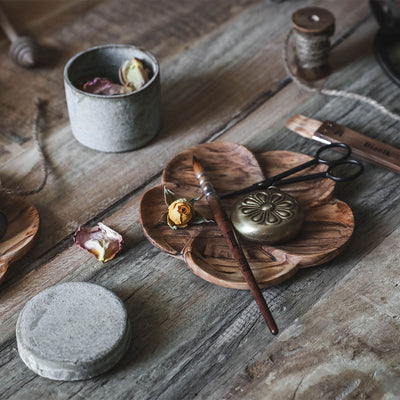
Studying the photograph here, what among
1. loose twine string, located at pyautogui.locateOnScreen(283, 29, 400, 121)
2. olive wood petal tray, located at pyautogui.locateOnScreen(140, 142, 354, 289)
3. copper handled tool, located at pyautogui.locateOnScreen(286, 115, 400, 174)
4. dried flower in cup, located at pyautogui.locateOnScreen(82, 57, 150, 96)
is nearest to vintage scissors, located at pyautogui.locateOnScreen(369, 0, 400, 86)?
loose twine string, located at pyautogui.locateOnScreen(283, 29, 400, 121)

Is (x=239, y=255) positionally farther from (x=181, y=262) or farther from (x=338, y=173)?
(x=338, y=173)

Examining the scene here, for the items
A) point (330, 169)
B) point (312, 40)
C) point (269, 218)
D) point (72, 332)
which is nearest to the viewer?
point (72, 332)

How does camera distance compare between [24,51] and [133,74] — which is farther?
[24,51]

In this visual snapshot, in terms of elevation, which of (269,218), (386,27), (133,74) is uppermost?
(133,74)

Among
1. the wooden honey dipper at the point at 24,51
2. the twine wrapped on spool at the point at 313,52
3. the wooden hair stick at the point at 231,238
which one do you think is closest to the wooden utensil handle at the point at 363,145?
the twine wrapped on spool at the point at 313,52

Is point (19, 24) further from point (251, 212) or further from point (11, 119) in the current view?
point (251, 212)

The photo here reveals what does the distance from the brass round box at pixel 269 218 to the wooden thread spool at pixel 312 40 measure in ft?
1.37

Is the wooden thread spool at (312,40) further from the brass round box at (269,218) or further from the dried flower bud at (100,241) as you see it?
the dried flower bud at (100,241)

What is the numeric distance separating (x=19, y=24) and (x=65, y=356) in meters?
0.96

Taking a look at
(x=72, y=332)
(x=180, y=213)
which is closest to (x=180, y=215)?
(x=180, y=213)

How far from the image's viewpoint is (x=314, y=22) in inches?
41.1

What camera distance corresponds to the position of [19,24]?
4.31 ft

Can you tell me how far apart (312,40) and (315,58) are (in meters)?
0.05

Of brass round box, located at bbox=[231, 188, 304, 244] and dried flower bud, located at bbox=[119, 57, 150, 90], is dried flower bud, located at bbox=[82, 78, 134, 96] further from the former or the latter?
brass round box, located at bbox=[231, 188, 304, 244]
